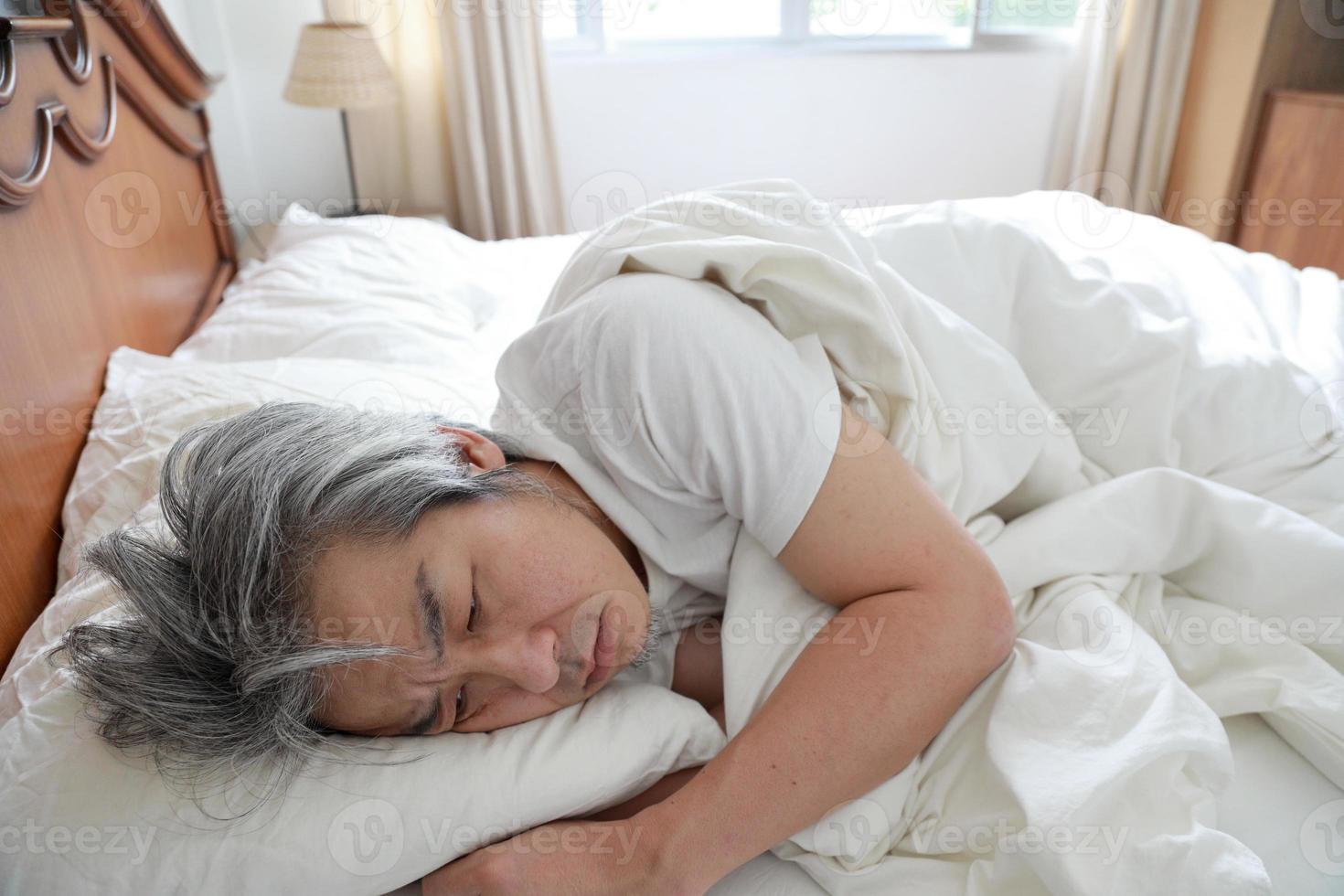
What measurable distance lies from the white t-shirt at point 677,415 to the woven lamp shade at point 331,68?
73.0 inches

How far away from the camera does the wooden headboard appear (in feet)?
3.28

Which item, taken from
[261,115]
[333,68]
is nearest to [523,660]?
[333,68]

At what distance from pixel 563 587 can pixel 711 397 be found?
8.5 inches

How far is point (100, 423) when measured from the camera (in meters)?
1.15

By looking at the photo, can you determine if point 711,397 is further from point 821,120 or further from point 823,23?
point 823,23

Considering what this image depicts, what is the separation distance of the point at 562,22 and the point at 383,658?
2911 millimetres

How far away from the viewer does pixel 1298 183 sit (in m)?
2.71

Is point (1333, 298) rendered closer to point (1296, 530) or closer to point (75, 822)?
point (1296, 530)

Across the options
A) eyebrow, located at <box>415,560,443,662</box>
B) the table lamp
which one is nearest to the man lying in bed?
eyebrow, located at <box>415,560,443,662</box>

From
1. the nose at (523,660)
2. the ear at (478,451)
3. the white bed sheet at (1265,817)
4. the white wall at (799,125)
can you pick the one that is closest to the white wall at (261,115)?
the white wall at (799,125)

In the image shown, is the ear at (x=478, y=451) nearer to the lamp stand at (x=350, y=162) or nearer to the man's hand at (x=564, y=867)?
the man's hand at (x=564, y=867)

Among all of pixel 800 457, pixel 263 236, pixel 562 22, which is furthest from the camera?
pixel 562 22

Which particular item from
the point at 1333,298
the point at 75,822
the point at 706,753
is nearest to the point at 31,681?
the point at 75,822

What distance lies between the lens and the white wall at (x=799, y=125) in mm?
3064
